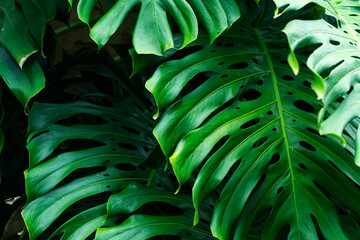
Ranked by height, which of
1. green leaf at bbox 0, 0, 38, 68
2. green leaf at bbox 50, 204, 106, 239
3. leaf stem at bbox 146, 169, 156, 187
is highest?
green leaf at bbox 0, 0, 38, 68

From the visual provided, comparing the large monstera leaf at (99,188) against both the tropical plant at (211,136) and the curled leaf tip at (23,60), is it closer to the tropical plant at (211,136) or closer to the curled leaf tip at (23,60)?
the tropical plant at (211,136)

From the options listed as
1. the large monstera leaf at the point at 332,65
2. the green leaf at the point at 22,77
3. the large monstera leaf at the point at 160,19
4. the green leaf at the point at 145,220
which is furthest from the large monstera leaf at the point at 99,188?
the large monstera leaf at the point at 332,65

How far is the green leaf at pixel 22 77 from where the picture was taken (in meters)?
0.79

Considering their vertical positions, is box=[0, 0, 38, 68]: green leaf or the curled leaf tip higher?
box=[0, 0, 38, 68]: green leaf

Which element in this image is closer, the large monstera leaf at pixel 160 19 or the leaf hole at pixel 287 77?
the large monstera leaf at pixel 160 19

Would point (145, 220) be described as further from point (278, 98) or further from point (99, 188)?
point (278, 98)

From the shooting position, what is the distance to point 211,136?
72cm

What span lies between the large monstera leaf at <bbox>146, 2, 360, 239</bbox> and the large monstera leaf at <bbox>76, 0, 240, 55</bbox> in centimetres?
7

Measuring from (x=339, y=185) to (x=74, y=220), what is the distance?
0.47 m

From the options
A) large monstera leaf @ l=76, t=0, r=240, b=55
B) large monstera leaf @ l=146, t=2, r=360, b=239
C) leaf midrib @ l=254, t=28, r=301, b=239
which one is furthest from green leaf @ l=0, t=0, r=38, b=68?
leaf midrib @ l=254, t=28, r=301, b=239

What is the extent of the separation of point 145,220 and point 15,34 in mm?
418

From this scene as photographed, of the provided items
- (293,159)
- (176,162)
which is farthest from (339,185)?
(176,162)

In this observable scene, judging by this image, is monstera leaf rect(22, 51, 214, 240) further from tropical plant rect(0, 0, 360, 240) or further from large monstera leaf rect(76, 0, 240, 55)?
large monstera leaf rect(76, 0, 240, 55)

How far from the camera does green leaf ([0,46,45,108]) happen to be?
0.79 meters
